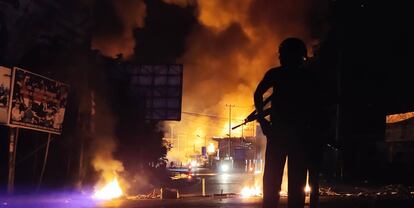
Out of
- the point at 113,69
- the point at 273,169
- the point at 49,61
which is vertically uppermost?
the point at 113,69

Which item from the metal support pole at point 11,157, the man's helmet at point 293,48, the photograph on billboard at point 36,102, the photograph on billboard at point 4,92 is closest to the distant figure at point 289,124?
the man's helmet at point 293,48

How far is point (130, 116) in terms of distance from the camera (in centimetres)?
3694

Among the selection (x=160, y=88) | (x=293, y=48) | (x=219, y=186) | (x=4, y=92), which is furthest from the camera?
Result: (x=160, y=88)

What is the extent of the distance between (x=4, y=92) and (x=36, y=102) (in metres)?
1.37

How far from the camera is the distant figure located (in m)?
4.84

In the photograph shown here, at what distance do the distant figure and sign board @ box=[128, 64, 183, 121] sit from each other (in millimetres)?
39278

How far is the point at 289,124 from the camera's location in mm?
4840

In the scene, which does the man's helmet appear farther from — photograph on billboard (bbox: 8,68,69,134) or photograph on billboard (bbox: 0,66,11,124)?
photograph on billboard (bbox: 8,68,69,134)

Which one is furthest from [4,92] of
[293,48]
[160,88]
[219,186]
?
[160,88]

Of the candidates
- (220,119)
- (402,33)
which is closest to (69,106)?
(402,33)

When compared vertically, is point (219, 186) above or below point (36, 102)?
below

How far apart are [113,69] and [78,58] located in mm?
15308

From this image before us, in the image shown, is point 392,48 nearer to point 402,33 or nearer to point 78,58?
point 402,33

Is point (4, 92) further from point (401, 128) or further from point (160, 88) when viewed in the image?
point (160, 88)
